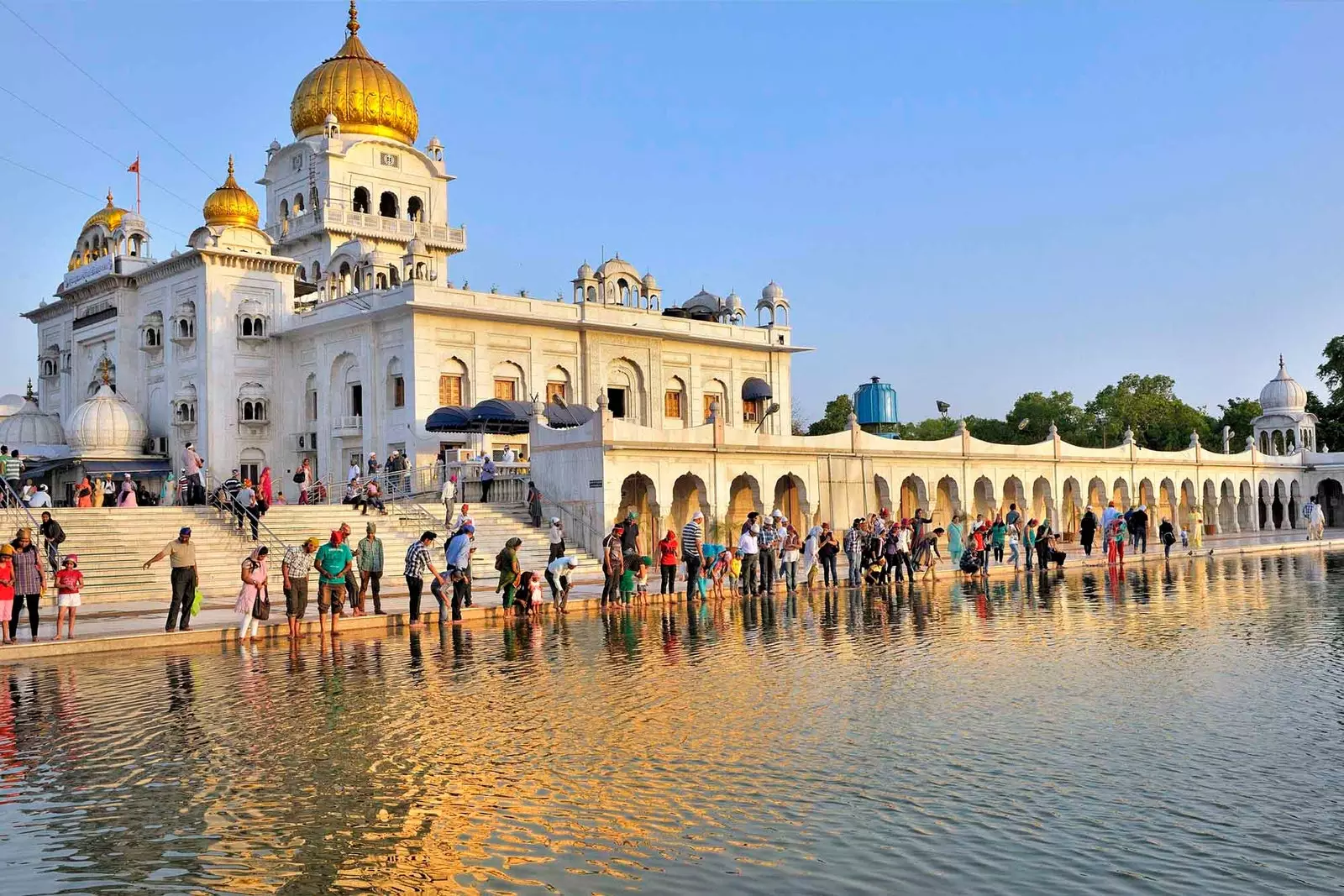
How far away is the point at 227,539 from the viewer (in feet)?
87.8

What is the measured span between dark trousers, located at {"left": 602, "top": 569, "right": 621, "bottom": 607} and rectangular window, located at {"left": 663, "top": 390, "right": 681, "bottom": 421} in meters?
26.3

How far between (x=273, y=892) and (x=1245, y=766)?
19.6ft

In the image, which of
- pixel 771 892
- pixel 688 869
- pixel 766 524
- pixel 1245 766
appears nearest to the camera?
pixel 771 892

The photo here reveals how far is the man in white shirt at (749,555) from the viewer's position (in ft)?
76.8

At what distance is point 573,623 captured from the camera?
18641mm

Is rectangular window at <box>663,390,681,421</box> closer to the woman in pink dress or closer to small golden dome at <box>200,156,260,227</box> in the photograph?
small golden dome at <box>200,156,260,227</box>

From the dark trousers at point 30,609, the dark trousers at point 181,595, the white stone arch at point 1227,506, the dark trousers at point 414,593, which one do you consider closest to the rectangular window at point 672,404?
the white stone arch at point 1227,506

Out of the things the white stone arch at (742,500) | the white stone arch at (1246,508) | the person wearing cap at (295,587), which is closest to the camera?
the person wearing cap at (295,587)

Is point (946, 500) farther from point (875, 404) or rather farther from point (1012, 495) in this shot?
point (875, 404)

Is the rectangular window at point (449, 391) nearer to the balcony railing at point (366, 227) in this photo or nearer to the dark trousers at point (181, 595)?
the balcony railing at point (366, 227)

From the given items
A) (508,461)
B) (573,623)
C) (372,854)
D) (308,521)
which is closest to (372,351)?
(508,461)

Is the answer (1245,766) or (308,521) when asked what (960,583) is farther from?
(1245,766)

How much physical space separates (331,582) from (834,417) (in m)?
63.9

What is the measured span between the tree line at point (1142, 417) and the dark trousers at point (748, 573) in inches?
1907
